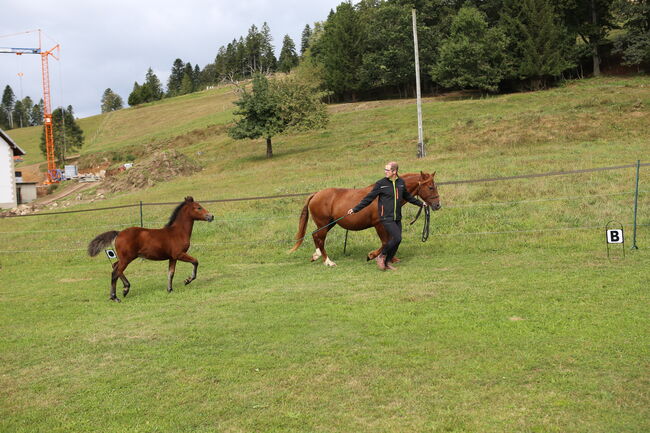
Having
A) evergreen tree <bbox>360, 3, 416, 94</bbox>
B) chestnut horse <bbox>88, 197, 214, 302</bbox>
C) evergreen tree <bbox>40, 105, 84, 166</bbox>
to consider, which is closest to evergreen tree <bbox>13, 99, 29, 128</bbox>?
evergreen tree <bbox>40, 105, 84, 166</bbox>

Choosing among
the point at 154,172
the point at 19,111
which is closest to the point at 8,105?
the point at 19,111

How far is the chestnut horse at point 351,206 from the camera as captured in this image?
41.6 ft

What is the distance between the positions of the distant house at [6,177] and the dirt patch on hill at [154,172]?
39.7 ft

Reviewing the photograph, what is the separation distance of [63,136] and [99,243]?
260 feet

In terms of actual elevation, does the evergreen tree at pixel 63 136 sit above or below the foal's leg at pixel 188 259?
above

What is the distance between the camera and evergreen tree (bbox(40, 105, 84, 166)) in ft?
264

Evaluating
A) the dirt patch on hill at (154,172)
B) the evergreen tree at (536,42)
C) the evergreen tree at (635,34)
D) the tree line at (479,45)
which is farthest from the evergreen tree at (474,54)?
the dirt patch on hill at (154,172)

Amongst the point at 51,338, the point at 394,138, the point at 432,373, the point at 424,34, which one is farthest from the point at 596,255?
the point at 424,34

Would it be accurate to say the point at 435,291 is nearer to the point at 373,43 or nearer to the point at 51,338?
the point at 51,338

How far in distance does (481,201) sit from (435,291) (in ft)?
30.9

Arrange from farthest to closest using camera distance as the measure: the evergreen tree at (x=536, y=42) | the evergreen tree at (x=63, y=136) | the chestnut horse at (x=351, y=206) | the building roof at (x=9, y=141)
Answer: the evergreen tree at (x=63, y=136) → the evergreen tree at (x=536, y=42) → the building roof at (x=9, y=141) → the chestnut horse at (x=351, y=206)

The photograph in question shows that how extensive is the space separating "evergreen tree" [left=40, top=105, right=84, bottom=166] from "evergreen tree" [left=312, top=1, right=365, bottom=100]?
4105cm

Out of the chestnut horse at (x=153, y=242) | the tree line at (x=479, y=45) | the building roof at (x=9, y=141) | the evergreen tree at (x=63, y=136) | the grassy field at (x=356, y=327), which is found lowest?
the grassy field at (x=356, y=327)

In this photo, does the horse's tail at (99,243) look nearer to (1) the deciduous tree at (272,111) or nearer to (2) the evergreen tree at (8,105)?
(1) the deciduous tree at (272,111)
